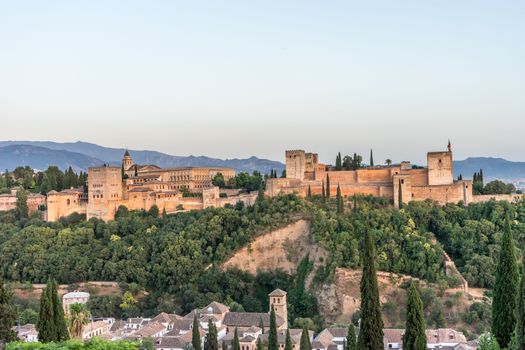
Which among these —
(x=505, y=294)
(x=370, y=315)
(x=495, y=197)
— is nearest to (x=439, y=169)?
(x=495, y=197)

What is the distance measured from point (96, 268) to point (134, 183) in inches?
508

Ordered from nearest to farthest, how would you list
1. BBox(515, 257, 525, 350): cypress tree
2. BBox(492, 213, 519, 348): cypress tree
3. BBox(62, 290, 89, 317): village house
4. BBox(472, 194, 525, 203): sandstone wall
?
BBox(515, 257, 525, 350): cypress tree → BBox(492, 213, 519, 348): cypress tree → BBox(62, 290, 89, 317): village house → BBox(472, 194, 525, 203): sandstone wall

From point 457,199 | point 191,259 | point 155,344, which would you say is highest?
point 457,199

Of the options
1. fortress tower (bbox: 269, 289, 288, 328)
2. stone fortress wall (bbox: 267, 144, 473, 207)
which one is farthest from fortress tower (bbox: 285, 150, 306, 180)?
fortress tower (bbox: 269, 289, 288, 328)

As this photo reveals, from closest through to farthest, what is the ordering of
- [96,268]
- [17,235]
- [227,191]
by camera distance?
[96,268], [17,235], [227,191]

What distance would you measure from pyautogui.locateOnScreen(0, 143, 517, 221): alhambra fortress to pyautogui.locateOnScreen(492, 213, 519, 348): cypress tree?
2918 centimetres

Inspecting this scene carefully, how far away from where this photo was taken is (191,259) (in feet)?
145

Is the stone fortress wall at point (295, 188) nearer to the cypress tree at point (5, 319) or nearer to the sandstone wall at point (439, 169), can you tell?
the sandstone wall at point (439, 169)

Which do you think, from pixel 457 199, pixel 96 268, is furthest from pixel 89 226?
pixel 457 199

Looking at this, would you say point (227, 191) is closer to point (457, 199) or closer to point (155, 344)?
point (457, 199)

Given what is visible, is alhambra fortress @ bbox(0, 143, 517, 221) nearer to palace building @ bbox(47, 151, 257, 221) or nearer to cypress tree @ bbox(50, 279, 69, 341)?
palace building @ bbox(47, 151, 257, 221)

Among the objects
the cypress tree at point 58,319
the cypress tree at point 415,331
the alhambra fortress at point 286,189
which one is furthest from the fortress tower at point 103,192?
the cypress tree at point 415,331

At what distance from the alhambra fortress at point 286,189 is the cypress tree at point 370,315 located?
90.0 ft

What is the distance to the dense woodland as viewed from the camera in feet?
137
